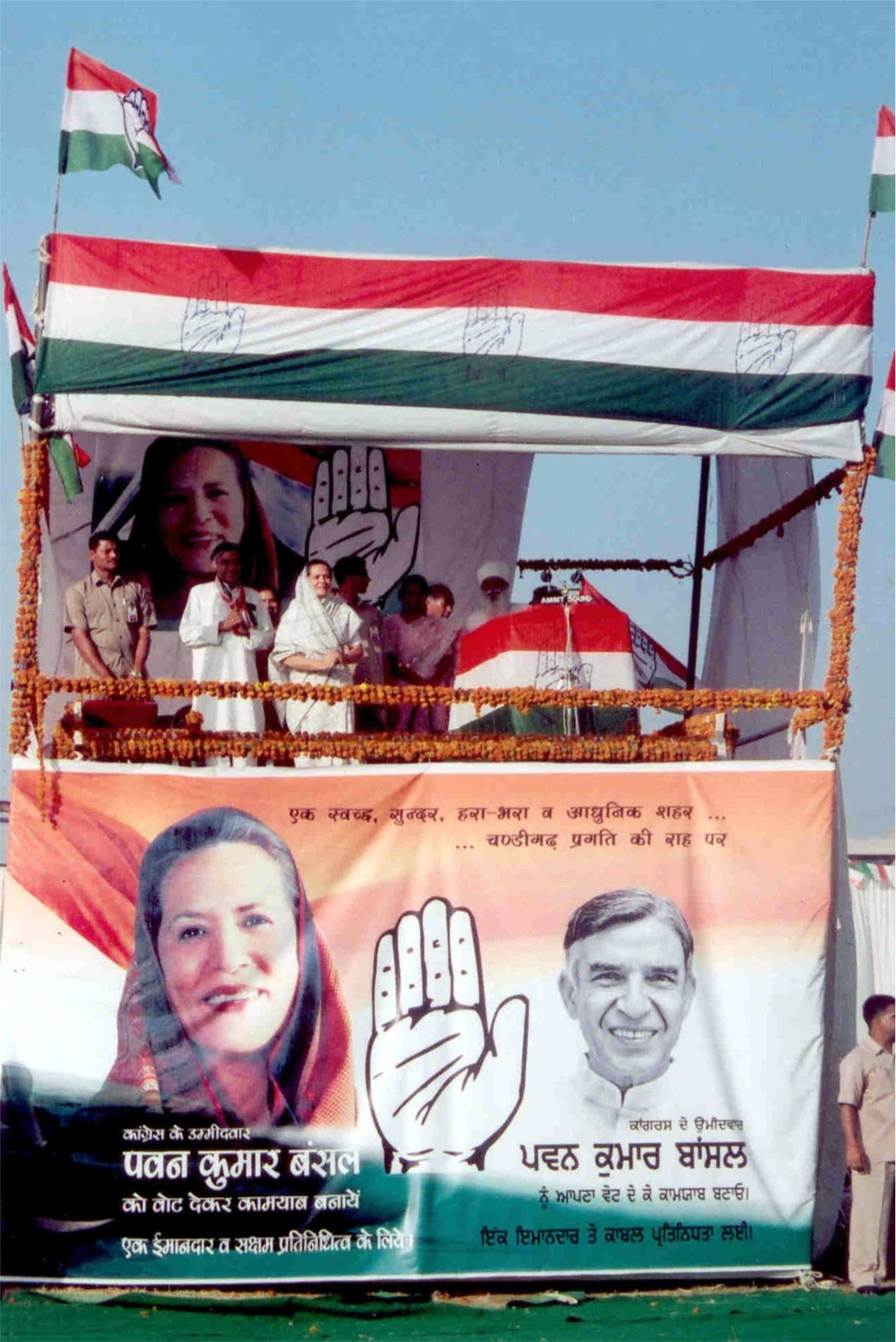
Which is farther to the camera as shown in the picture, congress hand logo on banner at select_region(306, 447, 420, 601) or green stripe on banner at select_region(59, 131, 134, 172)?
congress hand logo on banner at select_region(306, 447, 420, 601)

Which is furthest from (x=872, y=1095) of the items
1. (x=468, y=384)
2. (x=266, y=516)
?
(x=266, y=516)

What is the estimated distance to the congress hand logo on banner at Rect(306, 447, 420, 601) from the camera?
445 inches

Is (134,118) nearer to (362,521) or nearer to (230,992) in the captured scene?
(362,521)

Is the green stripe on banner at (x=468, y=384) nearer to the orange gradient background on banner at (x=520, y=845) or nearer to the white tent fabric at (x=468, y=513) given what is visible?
the orange gradient background on banner at (x=520, y=845)

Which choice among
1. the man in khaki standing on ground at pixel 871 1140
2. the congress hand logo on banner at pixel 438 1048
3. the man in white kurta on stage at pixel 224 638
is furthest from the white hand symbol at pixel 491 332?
the man in khaki standing on ground at pixel 871 1140

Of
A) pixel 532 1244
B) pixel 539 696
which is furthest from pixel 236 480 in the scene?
pixel 532 1244

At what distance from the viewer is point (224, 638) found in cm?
938

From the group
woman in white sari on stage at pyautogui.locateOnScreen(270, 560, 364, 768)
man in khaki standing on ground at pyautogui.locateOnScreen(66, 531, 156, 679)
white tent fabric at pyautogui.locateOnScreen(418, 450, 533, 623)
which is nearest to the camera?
woman in white sari on stage at pyautogui.locateOnScreen(270, 560, 364, 768)

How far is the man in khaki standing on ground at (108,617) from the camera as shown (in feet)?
31.0

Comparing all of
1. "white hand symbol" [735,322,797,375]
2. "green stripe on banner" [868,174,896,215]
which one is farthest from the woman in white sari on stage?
"green stripe on banner" [868,174,896,215]

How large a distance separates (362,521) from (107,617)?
2.41m

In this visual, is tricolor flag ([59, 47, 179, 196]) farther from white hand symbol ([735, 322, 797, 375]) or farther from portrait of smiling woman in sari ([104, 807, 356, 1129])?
portrait of smiling woman in sari ([104, 807, 356, 1129])

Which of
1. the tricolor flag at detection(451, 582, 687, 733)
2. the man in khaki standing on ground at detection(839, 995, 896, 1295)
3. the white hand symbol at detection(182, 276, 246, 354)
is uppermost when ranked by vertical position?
the white hand symbol at detection(182, 276, 246, 354)

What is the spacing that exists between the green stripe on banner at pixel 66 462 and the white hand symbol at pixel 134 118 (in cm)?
138
